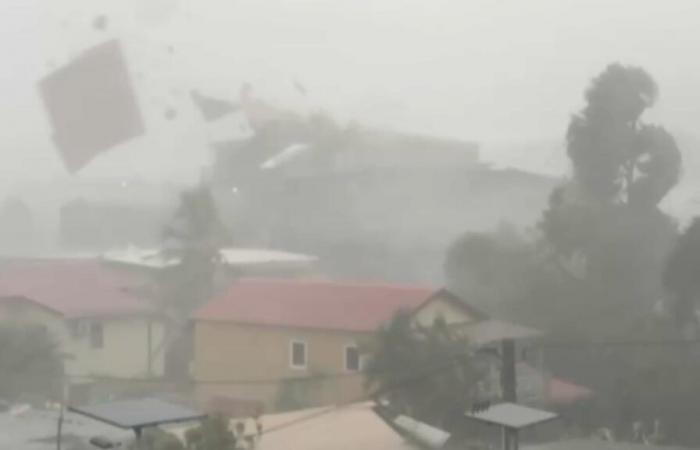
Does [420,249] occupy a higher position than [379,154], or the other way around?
[379,154]

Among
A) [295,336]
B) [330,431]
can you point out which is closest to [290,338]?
[295,336]

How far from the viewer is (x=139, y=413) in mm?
2205

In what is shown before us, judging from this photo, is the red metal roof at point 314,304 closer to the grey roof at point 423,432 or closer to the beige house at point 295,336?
the beige house at point 295,336

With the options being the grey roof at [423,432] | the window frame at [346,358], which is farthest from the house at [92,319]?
the grey roof at [423,432]

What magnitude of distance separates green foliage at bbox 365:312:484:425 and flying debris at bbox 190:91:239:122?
37.5 inches

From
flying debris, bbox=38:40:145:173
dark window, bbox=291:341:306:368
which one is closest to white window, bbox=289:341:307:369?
dark window, bbox=291:341:306:368

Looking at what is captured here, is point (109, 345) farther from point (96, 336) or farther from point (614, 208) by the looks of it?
point (614, 208)

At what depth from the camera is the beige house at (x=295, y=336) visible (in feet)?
8.68

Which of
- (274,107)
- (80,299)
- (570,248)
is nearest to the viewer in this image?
(80,299)

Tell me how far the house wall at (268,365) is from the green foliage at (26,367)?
16.1 inches

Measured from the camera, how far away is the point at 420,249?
9.75 feet

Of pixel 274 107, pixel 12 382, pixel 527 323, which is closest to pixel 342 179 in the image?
pixel 274 107

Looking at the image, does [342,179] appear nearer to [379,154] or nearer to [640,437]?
[379,154]

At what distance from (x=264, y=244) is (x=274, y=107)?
1.45 feet
